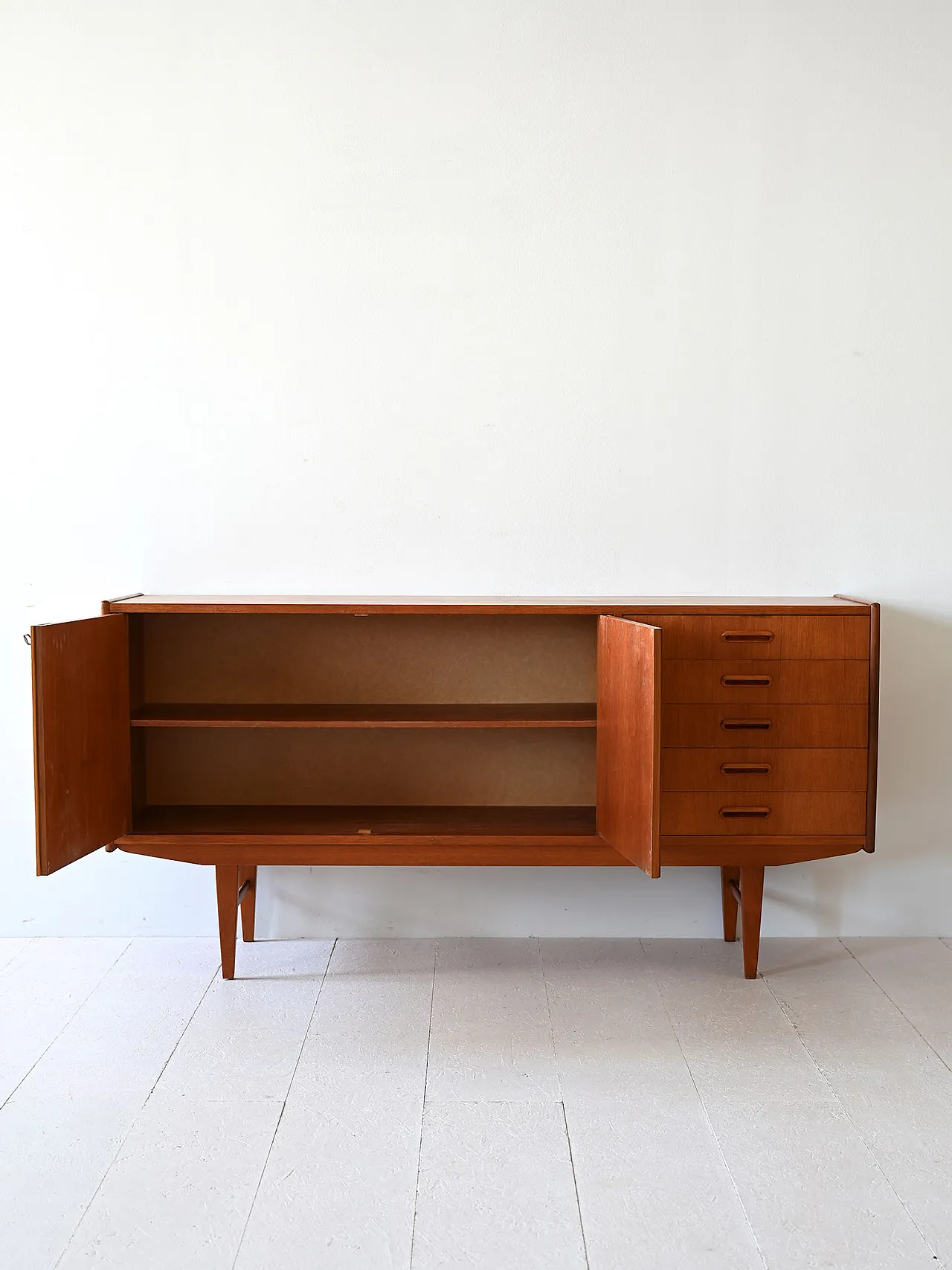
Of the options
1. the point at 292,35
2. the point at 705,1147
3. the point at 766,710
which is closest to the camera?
the point at 705,1147

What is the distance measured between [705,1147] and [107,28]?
2.92 m

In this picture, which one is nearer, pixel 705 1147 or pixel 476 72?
pixel 705 1147

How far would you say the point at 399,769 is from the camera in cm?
274

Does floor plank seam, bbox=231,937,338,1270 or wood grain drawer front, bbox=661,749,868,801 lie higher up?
wood grain drawer front, bbox=661,749,868,801

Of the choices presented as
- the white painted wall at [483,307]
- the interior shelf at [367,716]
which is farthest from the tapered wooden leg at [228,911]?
the white painted wall at [483,307]

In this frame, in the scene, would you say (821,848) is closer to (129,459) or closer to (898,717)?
(898,717)

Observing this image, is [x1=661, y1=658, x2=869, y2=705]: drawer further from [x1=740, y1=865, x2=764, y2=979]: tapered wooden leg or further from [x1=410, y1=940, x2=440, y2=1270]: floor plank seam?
[x1=410, y1=940, x2=440, y2=1270]: floor plank seam

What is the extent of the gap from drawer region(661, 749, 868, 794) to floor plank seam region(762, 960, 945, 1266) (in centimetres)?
51

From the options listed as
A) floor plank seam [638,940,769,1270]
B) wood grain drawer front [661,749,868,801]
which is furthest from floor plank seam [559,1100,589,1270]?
wood grain drawer front [661,749,868,801]

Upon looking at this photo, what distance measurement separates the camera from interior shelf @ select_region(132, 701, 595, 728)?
2.39 m

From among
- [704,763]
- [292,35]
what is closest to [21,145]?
[292,35]

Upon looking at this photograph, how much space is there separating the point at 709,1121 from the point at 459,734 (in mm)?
1158

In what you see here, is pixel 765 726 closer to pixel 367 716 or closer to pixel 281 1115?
pixel 367 716

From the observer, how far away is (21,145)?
8.67 feet
